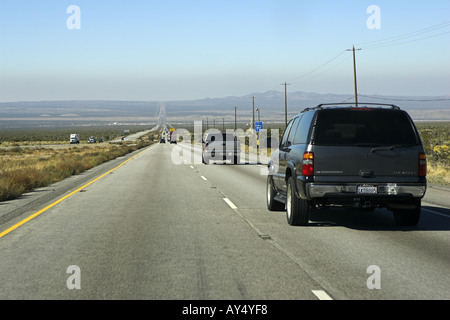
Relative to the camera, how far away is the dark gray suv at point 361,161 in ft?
31.8

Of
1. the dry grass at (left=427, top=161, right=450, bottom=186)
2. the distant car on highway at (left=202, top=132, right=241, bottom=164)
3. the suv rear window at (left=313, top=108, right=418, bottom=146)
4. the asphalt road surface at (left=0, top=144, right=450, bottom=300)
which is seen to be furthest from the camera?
the distant car on highway at (left=202, top=132, right=241, bottom=164)

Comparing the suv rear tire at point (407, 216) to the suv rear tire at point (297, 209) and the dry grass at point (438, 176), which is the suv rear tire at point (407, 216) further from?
the dry grass at point (438, 176)

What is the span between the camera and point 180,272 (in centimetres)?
703

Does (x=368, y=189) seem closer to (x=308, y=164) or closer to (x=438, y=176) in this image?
(x=308, y=164)

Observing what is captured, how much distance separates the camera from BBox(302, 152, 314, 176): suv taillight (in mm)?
9703

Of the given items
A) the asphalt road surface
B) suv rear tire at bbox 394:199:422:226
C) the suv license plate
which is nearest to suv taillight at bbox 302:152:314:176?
the suv license plate

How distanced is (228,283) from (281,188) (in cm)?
574

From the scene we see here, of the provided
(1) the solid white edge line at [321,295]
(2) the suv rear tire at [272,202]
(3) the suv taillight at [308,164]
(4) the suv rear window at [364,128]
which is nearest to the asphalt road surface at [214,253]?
(1) the solid white edge line at [321,295]

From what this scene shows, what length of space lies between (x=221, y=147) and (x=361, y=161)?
24.7 meters

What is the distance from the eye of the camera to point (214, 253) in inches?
324

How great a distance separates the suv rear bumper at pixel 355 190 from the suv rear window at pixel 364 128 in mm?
723

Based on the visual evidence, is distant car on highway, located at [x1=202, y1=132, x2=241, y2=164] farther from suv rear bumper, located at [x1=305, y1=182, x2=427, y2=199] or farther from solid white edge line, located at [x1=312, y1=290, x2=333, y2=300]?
solid white edge line, located at [x1=312, y1=290, x2=333, y2=300]
